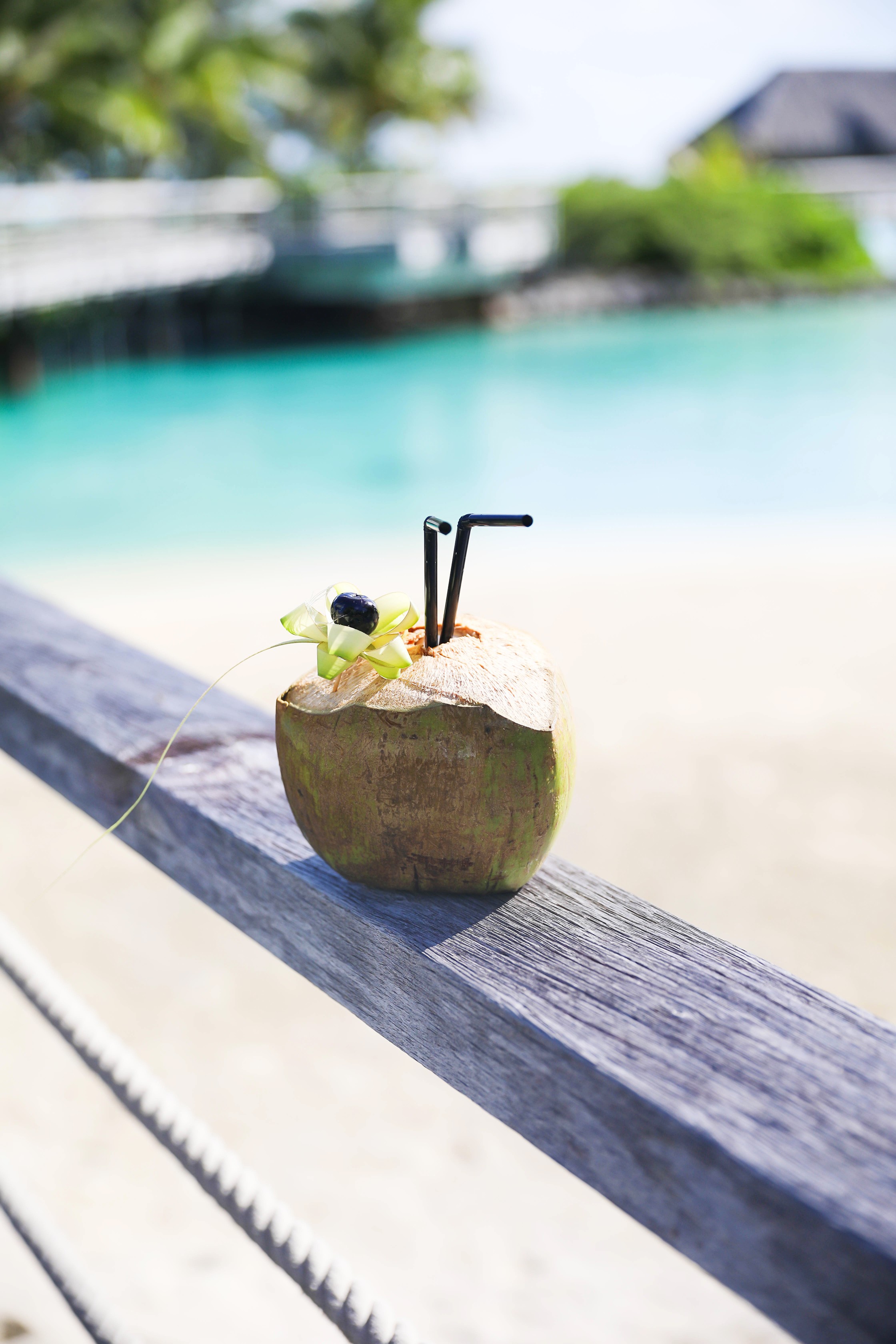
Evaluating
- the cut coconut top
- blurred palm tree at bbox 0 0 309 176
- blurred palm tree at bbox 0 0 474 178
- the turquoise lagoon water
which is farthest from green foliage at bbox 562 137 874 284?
the cut coconut top

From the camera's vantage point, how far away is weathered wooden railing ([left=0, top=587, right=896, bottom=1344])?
0.54 metres

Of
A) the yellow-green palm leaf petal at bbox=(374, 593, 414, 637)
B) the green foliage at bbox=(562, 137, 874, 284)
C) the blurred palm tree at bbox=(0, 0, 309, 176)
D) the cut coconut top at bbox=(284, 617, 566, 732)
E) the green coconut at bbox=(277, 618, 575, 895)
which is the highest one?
the blurred palm tree at bbox=(0, 0, 309, 176)

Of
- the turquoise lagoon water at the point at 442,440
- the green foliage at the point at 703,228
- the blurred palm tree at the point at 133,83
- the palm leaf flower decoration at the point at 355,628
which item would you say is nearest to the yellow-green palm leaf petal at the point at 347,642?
the palm leaf flower decoration at the point at 355,628

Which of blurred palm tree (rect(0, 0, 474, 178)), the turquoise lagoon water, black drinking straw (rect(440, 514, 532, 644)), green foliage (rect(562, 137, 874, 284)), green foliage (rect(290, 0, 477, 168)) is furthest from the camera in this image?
green foliage (rect(290, 0, 477, 168))

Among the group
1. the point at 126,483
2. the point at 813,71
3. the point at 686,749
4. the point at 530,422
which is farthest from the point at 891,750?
the point at 813,71

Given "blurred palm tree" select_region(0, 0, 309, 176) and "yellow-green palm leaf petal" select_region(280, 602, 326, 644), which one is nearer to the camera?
"yellow-green palm leaf petal" select_region(280, 602, 326, 644)

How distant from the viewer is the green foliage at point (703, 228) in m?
25.8

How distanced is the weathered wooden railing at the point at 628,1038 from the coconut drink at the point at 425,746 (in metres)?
0.05

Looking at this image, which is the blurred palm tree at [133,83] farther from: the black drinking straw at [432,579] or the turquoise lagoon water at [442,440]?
the black drinking straw at [432,579]

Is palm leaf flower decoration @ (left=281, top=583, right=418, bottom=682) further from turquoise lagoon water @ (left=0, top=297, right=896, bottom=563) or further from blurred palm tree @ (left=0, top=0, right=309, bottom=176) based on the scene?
blurred palm tree @ (left=0, top=0, right=309, bottom=176)

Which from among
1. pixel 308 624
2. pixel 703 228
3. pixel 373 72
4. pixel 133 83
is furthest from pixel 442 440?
pixel 373 72

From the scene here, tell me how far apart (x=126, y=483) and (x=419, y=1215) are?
1123cm

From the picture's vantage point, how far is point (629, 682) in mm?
4668

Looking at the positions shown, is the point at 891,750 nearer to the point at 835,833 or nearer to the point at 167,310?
the point at 835,833
